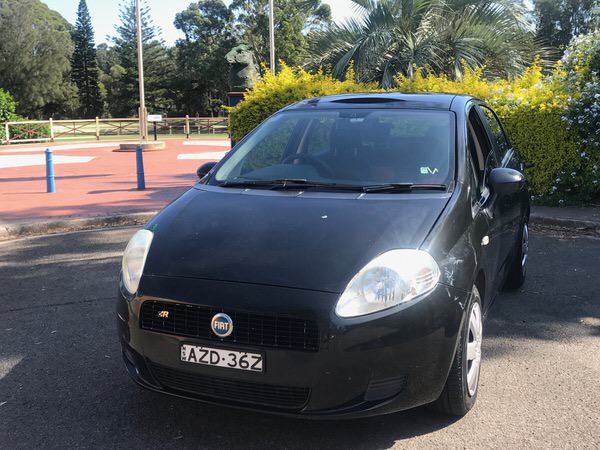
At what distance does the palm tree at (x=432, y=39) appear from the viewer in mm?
14406

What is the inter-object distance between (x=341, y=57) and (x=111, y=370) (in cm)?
1225

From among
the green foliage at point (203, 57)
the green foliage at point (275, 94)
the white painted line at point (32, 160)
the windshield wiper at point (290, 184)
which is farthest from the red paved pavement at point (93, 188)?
the green foliage at point (203, 57)

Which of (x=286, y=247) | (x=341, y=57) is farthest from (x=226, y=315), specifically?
(x=341, y=57)

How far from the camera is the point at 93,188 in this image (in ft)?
39.3

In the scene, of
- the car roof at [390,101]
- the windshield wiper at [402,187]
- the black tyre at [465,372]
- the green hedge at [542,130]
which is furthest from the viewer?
the green hedge at [542,130]

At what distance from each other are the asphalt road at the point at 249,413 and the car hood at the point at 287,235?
790mm

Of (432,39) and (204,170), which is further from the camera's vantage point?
(432,39)

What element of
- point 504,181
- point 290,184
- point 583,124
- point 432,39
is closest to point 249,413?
point 290,184

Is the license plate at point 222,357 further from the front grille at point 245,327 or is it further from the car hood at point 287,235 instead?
the car hood at point 287,235

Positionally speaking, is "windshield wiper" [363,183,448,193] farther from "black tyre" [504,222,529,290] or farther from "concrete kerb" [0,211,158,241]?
"concrete kerb" [0,211,158,241]

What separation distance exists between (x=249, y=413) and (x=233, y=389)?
20.5 inches

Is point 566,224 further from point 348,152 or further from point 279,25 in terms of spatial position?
point 279,25

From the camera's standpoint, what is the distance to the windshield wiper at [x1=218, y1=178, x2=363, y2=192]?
3512 millimetres

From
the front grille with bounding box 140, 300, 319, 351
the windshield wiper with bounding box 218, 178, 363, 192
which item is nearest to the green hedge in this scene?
the windshield wiper with bounding box 218, 178, 363, 192
